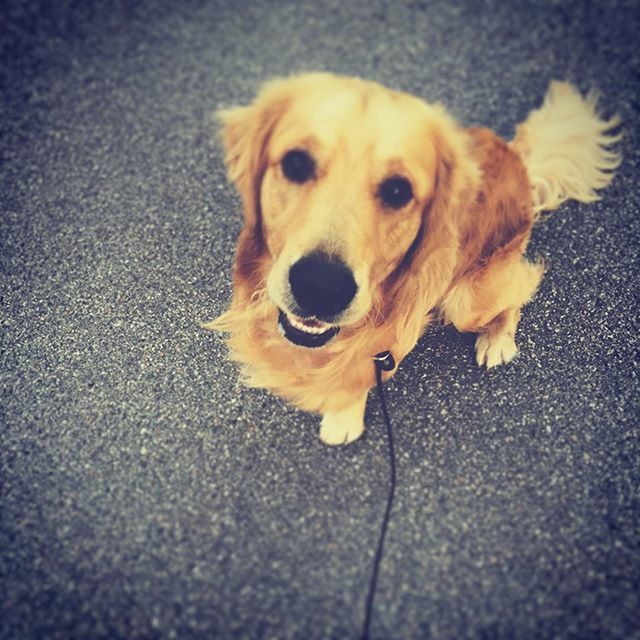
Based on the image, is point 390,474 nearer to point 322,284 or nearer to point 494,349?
point 494,349

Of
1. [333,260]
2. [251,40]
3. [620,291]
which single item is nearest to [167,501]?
[333,260]

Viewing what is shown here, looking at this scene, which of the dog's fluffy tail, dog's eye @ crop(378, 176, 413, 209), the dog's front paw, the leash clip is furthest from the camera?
the dog's fluffy tail

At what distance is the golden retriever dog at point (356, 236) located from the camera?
4.91 ft

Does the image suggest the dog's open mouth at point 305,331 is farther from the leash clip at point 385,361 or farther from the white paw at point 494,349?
the white paw at point 494,349

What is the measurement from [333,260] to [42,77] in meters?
2.76

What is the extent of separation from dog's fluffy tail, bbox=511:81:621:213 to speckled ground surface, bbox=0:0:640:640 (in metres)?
0.16

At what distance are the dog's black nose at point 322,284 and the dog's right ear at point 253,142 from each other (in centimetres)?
40

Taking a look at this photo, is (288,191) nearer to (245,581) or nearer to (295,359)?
(295,359)

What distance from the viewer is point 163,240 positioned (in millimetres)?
2611

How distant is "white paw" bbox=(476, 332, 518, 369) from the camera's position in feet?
7.46

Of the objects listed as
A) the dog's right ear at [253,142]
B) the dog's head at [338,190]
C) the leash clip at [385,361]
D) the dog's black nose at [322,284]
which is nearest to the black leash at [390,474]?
the leash clip at [385,361]

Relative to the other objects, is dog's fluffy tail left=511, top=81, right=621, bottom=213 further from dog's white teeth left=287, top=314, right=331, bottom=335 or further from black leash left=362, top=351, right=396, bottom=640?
dog's white teeth left=287, top=314, right=331, bottom=335

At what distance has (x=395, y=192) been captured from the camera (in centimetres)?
157

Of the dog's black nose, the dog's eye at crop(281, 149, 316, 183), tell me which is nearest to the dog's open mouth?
the dog's black nose
